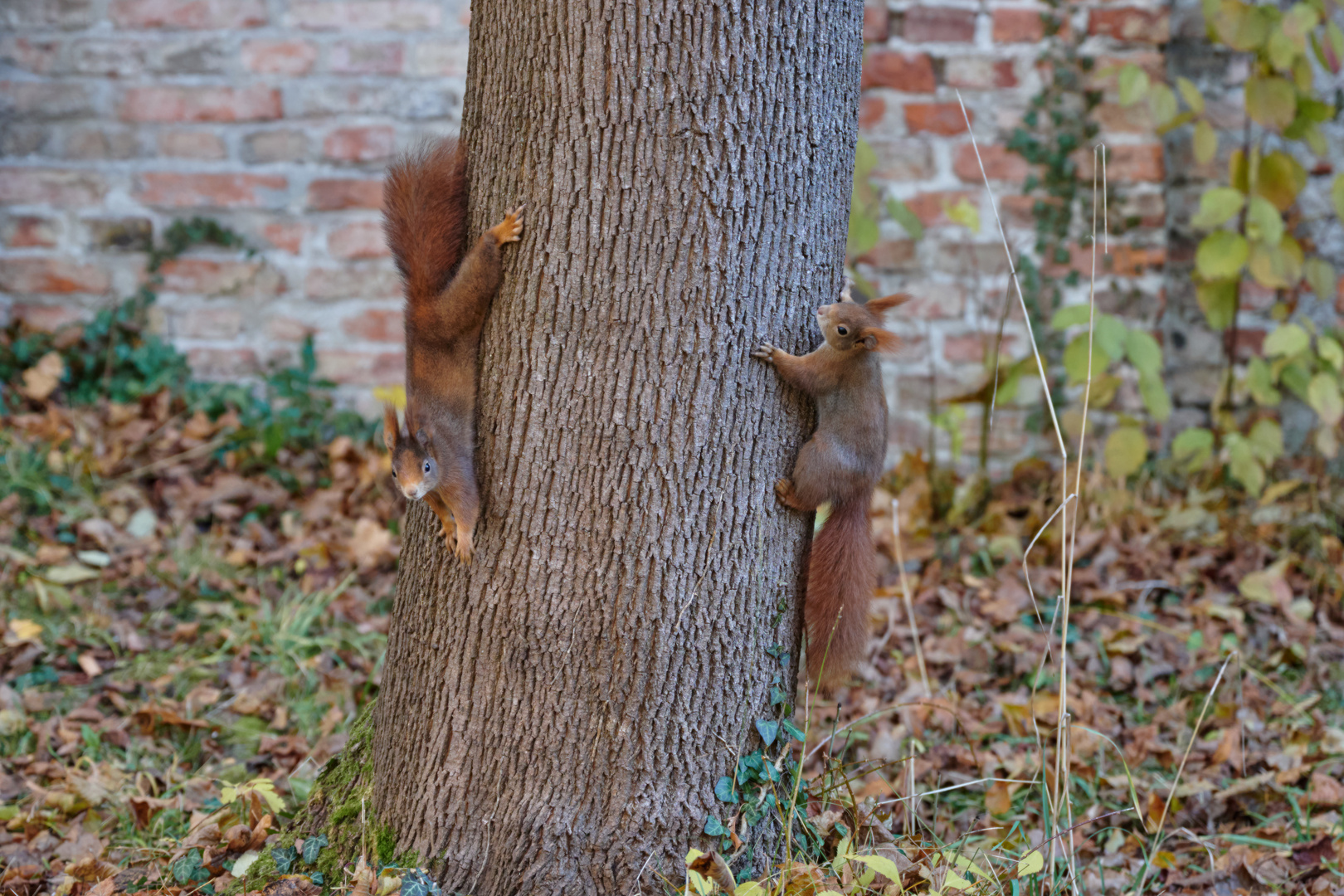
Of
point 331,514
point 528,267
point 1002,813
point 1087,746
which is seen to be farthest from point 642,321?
point 331,514

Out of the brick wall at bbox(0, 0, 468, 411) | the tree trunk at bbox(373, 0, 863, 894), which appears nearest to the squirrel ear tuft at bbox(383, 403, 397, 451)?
the tree trunk at bbox(373, 0, 863, 894)

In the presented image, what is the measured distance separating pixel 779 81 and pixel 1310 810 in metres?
2.01

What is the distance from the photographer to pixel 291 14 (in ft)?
12.4

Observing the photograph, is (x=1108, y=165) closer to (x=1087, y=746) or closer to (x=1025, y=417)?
(x=1025, y=417)

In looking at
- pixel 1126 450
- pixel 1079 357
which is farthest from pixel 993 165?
pixel 1126 450

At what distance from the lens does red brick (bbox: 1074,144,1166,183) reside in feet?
12.1

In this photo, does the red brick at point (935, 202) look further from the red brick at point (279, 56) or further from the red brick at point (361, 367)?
the red brick at point (279, 56)

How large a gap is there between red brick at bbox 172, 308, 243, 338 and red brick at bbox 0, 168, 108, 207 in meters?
0.52

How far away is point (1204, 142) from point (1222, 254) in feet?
1.21

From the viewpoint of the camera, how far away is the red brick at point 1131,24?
3596 millimetres

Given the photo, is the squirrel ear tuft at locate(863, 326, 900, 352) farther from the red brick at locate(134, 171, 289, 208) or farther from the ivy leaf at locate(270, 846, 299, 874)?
the red brick at locate(134, 171, 289, 208)

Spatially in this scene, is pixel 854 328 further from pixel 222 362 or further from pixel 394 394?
pixel 222 362

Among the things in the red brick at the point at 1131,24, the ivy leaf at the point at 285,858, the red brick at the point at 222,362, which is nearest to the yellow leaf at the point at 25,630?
the red brick at the point at 222,362

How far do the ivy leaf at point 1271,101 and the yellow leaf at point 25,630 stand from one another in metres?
3.96
